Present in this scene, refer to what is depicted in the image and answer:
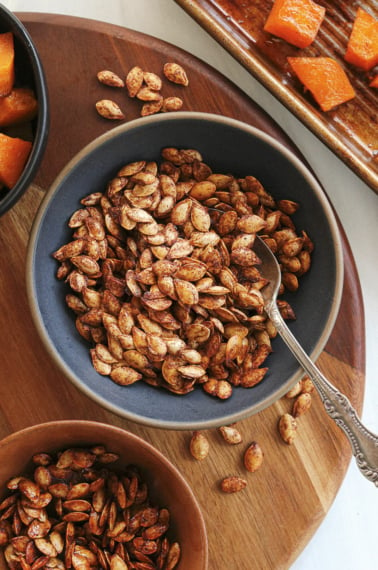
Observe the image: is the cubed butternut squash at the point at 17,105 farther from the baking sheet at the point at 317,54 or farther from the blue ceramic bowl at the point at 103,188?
the baking sheet at the point at 317,54

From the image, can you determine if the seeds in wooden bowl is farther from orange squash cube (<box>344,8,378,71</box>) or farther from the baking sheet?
orange squash cube (<box>344,8,378,71</box>)

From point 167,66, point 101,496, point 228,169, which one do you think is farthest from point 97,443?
point 167,66

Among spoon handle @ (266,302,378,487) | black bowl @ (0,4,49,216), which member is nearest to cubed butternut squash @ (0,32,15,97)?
black bowl @ (0,4,49,216)

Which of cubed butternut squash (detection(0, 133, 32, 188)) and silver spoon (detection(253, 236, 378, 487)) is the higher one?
silver spoon (detection(253, 236, 378, 487))

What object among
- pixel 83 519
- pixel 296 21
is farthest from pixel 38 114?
pixel 83 519

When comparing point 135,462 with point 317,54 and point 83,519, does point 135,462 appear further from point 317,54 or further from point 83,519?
point 317,54

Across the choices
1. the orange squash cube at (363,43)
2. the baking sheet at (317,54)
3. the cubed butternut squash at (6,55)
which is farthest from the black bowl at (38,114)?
the orange squash cube at (363,43)

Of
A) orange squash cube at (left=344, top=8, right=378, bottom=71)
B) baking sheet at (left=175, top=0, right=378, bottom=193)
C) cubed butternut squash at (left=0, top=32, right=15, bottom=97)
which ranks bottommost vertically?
cubed butternut squash at (left=0, top=32, right=15, bottom=97)

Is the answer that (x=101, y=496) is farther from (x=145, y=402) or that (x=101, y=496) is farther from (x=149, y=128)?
(x=149, y=128)
